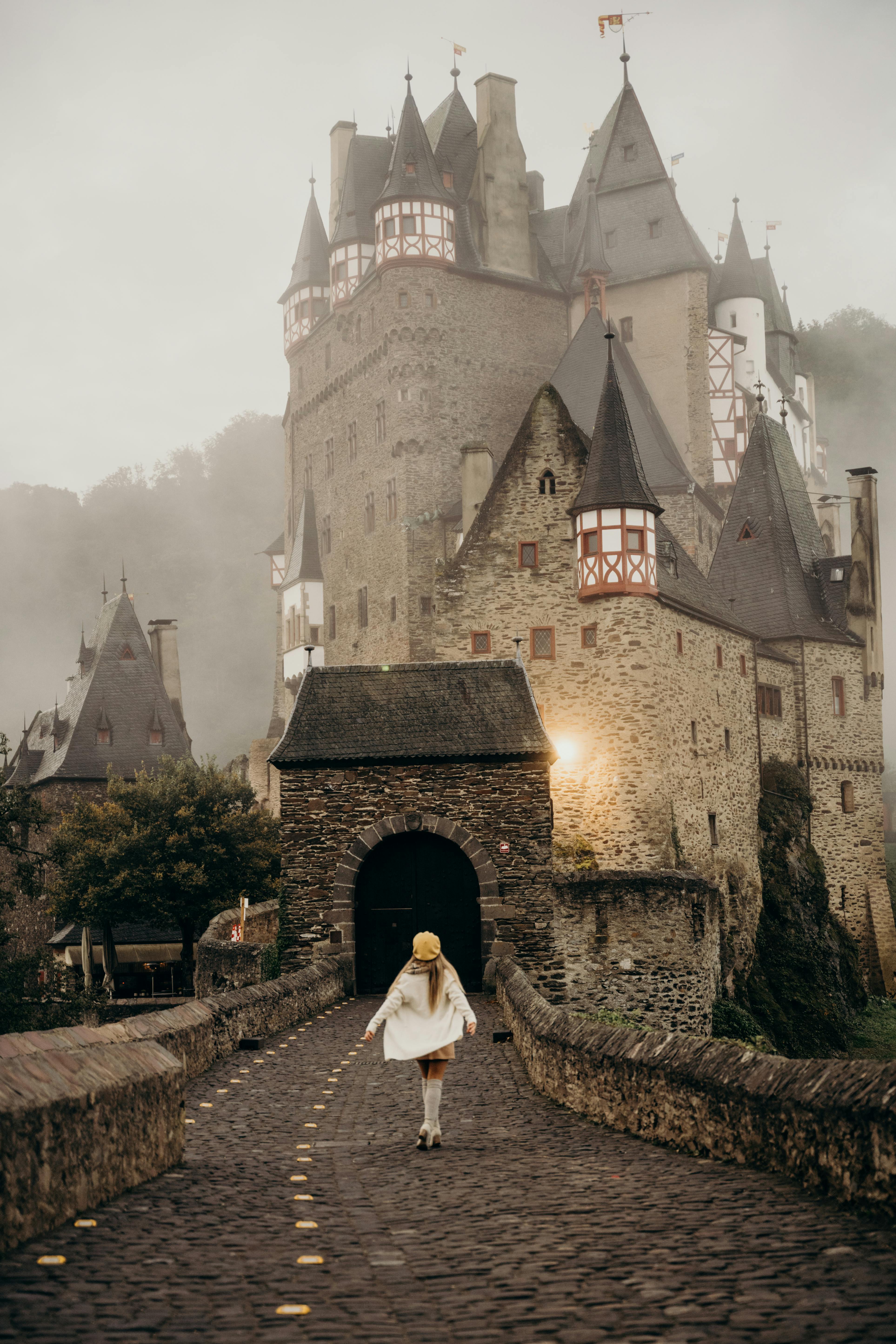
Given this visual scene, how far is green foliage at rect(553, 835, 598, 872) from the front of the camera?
31219mm

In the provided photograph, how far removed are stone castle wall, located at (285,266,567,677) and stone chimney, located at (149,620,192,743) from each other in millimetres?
6722

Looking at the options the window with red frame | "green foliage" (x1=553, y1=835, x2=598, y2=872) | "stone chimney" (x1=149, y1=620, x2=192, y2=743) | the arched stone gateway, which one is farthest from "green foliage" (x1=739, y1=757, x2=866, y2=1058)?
"stone chimney" (x1=149, y1=620, x2=192, y2=743)

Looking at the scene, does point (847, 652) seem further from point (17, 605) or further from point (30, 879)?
point (17, 605)

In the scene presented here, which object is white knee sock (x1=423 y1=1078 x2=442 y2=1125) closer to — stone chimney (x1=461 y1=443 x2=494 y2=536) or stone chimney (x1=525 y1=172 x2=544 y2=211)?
stone chimney (x1=461 y1=443 x2=494 y2=536)

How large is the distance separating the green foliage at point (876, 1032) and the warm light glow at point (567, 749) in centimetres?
971

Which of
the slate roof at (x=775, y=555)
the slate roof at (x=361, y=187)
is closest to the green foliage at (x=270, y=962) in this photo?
the slate roof at (x=775, y=555)

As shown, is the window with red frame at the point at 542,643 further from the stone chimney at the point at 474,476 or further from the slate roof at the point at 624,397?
the slate roof at the point at 624,397

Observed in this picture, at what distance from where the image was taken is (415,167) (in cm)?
5297

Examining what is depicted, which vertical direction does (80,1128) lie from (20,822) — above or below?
below

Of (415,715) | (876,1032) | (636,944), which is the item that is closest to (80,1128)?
(415,715)

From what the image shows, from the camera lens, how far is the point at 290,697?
58.7m

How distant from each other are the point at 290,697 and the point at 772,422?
74.1ft

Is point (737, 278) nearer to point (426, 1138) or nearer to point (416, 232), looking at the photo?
point (416, 232)

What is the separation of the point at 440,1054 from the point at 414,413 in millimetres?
43718
